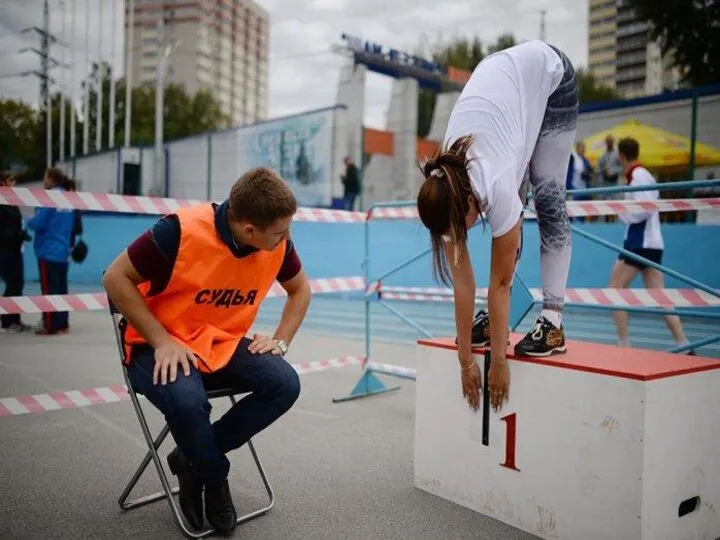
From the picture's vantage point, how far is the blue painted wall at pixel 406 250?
31.0ft

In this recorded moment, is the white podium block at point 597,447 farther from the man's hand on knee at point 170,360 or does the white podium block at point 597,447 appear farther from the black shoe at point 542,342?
the man's hand on knee at point 170,360

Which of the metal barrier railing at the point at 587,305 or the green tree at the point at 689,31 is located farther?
the green tree at the point at 689,31

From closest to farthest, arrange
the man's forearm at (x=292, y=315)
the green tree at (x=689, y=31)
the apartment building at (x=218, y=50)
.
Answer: the man's forearm at (x=292, y=315)
the green tree at (x=689, y=31)
the apartment building at (x=218, y=50)

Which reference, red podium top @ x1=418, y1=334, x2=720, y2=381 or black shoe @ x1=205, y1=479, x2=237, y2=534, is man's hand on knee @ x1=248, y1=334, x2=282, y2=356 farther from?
red podium top @ x1=418, y1=334, x2=720, y2=381

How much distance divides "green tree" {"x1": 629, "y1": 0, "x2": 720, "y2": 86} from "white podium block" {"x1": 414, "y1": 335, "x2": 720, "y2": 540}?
726 inches

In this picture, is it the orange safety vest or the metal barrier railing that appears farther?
the metal barrier railing

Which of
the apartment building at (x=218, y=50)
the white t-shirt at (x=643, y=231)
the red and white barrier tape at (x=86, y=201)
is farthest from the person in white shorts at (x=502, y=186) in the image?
the apartment building at (x=218, y=50)

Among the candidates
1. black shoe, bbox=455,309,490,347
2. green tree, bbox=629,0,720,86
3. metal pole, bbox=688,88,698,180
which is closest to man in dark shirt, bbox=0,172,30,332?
black shoe, bbox=455,309,490,347

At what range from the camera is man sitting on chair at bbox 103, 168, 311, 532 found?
7.59 feet

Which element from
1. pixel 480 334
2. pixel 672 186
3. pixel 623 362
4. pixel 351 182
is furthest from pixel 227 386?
pixel 351 182

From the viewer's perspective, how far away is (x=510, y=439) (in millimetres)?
2650

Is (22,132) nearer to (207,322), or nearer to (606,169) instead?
(606,169)

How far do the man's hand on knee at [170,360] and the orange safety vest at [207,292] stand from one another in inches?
4.6

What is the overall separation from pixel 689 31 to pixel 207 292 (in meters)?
19.5
